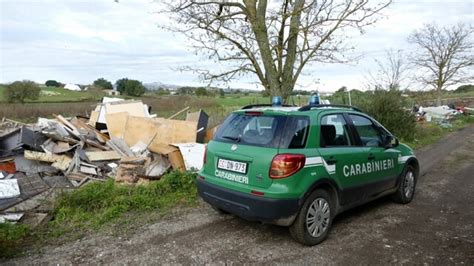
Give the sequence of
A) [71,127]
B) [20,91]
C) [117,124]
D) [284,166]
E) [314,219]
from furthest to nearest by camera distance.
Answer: [20,91]
[117,124]
[71,127]
[314,219]
[284,166]

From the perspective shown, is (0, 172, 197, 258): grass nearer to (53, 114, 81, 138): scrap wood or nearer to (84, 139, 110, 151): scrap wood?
(84, 139, 110, 151): scrap wood

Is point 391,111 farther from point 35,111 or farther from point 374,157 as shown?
point 35,111

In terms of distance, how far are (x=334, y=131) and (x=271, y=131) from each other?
3.27 feet

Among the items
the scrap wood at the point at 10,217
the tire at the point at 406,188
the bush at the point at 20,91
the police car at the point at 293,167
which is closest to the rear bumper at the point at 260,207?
the police car at the point at 293,167

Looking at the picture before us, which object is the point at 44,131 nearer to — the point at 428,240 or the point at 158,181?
the point at 158,181

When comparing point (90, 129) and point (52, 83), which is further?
point (52, 83)

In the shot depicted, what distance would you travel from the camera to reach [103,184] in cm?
572

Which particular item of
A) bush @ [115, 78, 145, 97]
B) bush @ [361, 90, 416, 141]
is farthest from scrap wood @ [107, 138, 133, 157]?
bush @ [115, 78, 145, 97]

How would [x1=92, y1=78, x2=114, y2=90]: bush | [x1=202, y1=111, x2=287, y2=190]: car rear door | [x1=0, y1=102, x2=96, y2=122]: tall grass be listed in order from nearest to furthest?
[x1=202, y1=111, x2=287, y2=190]: car rear door < [x1=0, y1=102, x2=96, y2=122]: tall grass < [x1=92, y1=78, x2=114, y2=90]: bush

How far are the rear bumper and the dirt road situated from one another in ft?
1.37

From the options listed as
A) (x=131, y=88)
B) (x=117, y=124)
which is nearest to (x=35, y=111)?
(x=131, y=88)

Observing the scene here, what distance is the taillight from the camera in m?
3.70

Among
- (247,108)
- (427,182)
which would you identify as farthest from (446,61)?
(247,108)

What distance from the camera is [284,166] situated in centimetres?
369
